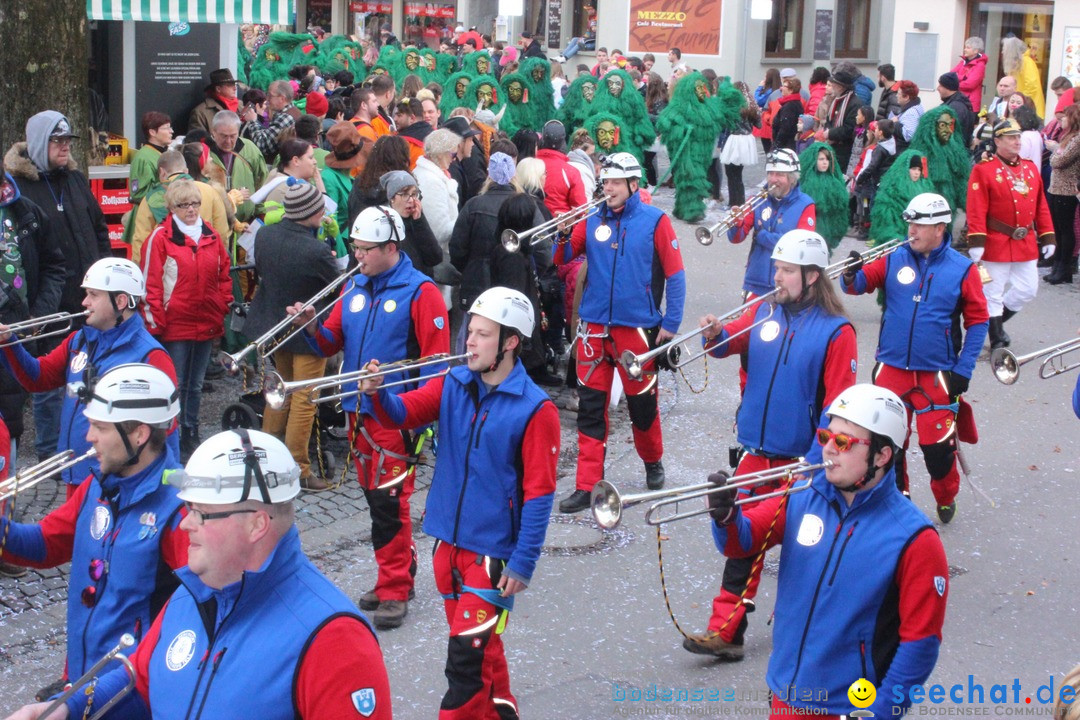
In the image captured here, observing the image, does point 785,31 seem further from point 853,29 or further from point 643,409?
point 643,409

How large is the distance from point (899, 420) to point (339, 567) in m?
3.72

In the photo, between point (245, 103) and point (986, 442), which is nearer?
point (986, 442)

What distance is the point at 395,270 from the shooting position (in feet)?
21.0

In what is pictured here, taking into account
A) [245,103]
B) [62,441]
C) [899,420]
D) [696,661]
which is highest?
[245,103]

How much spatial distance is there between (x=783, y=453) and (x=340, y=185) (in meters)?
4.90

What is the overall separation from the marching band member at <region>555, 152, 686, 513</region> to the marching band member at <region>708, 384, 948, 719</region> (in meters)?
3.70

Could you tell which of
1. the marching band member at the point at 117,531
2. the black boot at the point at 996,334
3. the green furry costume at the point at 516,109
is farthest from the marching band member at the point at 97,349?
the green furry costume at the point at 516,109

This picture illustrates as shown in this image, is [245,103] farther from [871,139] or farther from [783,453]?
[783,453]

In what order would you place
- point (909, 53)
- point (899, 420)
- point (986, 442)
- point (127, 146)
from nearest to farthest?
point (899, 420) < point (986, 442) < point (127, 146) < point (909, 53)

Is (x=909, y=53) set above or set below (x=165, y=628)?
above

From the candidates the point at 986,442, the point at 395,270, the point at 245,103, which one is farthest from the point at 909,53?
the point at 395,270

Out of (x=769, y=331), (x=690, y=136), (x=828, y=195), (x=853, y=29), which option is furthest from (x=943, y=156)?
(x=853, y=29)

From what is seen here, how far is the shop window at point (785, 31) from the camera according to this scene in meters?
28.9

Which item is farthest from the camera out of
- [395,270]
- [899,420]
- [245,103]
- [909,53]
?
[909,53]
